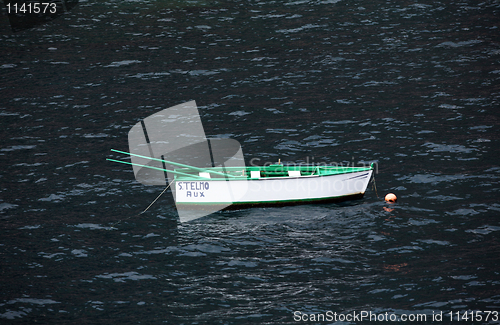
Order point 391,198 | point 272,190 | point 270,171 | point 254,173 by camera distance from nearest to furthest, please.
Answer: point 391,198 < point 272,190 < point 254,173 < point 270,171

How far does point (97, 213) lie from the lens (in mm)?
25906

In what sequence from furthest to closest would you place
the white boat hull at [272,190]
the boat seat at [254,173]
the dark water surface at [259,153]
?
the boat seat at [254,173], the white boat hull at [272,190], the dark water surface at [259,153]

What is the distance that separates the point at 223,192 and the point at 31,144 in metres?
14.7

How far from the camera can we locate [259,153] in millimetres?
Answer: 31188

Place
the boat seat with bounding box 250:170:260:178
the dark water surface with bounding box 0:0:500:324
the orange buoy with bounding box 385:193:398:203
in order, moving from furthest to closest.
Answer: the boat seat with bounding box 250:170:260:178 → the orange buoy with bounding box 385:193:398:203 → the dark water surface with bounding box 0:0:500:324

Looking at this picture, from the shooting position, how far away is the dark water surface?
19.8 metres

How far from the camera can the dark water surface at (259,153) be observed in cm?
1981

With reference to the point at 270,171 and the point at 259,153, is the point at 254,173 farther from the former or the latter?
the point at 259,153

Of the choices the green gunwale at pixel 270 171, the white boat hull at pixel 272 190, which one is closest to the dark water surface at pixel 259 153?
the white boat hull at pixel 272 190

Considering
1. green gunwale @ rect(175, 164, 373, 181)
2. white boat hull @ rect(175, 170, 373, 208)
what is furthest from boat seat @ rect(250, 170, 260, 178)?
white boat hull @ rect(175, 170, 373, 208)

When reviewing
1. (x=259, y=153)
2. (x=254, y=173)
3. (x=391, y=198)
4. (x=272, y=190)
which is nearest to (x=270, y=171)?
(x=254, y=173)

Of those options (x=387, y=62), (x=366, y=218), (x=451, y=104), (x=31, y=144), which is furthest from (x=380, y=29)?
(x=31, y=144)

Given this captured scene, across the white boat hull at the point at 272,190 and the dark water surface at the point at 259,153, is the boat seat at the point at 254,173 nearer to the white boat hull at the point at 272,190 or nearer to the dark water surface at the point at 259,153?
the white boat hull at the point at 272,190

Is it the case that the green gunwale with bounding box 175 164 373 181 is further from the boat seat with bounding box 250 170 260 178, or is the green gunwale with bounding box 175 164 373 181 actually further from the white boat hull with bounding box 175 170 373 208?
the white boat hull with bounding box 175 170 373 208
